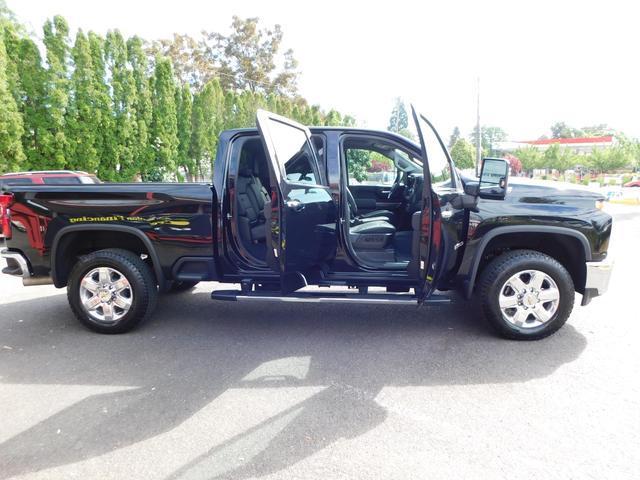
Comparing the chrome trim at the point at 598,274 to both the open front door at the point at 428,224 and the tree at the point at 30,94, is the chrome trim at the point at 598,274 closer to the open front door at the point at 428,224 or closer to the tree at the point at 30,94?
the open front door at the point at 428,224

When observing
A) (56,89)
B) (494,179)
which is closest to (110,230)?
(494,179)

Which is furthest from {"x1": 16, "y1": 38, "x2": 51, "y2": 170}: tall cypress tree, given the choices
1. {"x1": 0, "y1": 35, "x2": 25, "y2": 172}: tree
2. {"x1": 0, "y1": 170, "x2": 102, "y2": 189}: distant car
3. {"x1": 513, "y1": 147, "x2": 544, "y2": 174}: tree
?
{"x1": 513, "y1": 147, "x2": 544, "y2": 174}: tree

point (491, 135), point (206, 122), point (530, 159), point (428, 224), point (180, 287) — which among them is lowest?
point (180, 287)

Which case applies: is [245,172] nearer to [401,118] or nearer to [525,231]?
[525,231]

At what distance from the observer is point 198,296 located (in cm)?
555

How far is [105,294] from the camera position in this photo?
4.15 m

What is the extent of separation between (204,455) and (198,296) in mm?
3215

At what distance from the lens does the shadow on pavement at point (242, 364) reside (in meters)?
2.63

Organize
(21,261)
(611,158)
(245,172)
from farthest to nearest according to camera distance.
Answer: (611,158)
(245,172)
(21,261)

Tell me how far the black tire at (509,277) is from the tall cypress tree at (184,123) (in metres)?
16.9

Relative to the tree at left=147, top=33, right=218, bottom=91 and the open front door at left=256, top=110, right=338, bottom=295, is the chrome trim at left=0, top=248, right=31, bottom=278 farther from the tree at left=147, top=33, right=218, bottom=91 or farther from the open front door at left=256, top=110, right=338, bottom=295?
the tree at left=147, top=33, right=218, bottom=91

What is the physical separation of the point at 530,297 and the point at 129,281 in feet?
11.7

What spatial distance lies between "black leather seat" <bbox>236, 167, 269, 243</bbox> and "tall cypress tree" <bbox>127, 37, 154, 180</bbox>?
13406mm

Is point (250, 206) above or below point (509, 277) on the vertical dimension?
above
